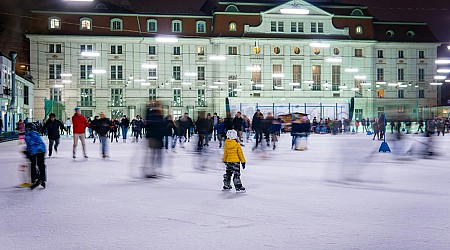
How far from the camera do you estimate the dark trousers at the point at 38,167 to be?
36.0ft

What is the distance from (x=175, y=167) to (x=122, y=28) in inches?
2092

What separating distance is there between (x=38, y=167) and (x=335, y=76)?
6234 cm

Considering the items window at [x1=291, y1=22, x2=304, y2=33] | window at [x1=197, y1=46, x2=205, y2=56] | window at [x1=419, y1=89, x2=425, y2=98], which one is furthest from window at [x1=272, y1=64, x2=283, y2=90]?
window at [x1=419, y1=89, x2=425, y2=98]

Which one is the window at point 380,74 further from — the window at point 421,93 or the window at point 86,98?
the window at point 86,98

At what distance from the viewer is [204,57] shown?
226ft

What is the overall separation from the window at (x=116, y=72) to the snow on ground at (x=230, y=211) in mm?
53342

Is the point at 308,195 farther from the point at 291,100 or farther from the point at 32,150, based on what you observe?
the point at 291,100

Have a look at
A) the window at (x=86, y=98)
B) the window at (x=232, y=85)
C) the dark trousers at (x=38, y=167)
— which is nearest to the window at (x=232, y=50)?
the window at (x=232, y=85)

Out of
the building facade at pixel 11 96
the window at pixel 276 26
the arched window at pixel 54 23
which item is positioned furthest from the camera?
the window at pixel 276 26

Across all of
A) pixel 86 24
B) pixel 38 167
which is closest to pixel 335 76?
pixel 86 24

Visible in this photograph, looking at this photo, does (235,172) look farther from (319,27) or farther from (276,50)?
(319,27)

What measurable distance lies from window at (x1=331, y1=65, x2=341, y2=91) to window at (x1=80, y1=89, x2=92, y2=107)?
29.2 meters

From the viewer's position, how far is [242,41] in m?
67.9

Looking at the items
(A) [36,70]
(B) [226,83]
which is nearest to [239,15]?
(B) [226,83]
